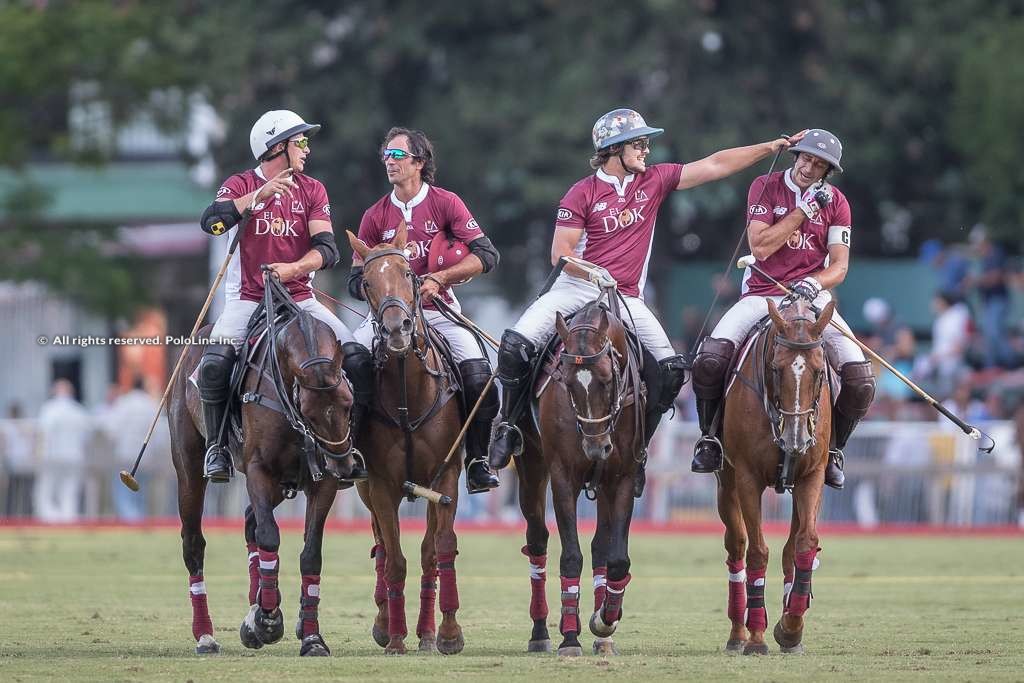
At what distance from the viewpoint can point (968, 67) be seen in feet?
95.7

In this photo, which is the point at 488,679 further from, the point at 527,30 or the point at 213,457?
the point at 527,30

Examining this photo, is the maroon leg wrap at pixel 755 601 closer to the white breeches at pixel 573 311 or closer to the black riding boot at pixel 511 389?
the white breeches at pixel 573 311

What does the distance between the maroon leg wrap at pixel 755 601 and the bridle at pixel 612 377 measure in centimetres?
133

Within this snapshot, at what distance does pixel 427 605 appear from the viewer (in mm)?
13016

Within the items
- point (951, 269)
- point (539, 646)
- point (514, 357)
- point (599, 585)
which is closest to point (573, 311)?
point (514, 357)

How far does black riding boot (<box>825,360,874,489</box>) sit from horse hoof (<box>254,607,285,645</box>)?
3583mm

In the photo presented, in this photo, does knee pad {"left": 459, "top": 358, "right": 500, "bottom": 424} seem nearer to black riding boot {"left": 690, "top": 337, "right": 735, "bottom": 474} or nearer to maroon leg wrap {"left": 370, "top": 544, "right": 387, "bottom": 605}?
maroon leg wrap {"left": 370, "top": 544, "right": 387, "bottom": 605}

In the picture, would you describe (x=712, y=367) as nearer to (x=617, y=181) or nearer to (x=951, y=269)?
(x=617, y=181)

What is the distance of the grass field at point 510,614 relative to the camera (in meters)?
11.1

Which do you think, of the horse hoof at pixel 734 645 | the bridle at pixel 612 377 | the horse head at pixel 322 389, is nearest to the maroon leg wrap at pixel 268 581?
the horse head at pixel 322 389

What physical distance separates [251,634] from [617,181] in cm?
367

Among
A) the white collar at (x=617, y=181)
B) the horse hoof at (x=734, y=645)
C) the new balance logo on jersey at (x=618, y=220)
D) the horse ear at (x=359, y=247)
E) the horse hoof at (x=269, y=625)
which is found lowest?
the horse hoof at (x=734, y=645)

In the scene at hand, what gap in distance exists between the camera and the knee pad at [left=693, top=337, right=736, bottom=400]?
13.4 m

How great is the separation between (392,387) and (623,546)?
1.74m
